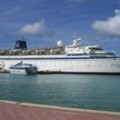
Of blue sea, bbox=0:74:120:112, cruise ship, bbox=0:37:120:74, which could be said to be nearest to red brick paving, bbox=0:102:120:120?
blue sea, bbox=0:74:120:112

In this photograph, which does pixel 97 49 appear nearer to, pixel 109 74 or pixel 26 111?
pixel 109 74

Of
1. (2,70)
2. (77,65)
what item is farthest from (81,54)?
(2,70)

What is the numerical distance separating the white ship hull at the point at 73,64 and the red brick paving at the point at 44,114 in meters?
76.6

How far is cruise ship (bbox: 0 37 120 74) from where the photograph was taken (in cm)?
8662

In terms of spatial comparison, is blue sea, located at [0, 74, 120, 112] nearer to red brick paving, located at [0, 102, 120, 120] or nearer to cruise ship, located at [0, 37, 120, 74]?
red brick paving, located at [0, 102, 120, 120]

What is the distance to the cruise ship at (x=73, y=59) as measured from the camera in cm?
8662

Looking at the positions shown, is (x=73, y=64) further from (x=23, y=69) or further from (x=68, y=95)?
(x=68, y=95)

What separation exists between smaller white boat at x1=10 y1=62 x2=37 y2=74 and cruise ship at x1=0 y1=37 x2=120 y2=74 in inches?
156

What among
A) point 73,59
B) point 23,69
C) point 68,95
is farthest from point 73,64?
point 68,95

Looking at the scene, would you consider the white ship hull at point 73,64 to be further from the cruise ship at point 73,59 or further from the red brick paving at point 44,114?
the red brick paving at point 44,114

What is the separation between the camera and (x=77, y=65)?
87.8m

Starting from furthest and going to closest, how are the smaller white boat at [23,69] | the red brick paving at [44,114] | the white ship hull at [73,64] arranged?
the smaller white boat at [23,69] < the white ship hull at [73,64] < the red brick paving at [44,114]

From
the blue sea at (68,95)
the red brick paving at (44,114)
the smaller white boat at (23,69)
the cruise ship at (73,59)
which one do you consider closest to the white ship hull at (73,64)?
the cruise ship at (73,59)

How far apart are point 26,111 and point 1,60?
97.0 metres
